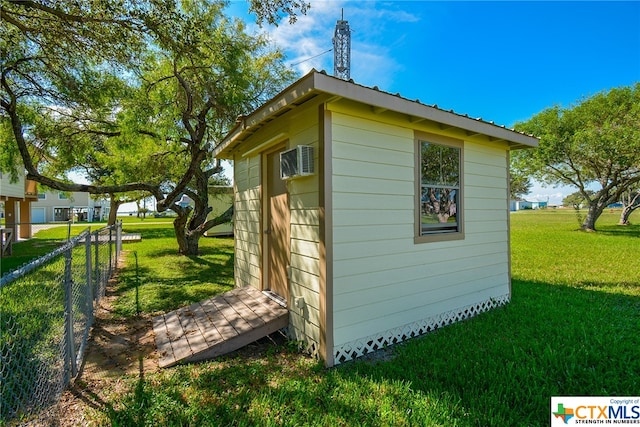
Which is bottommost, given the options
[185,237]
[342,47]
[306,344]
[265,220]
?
[306,344]

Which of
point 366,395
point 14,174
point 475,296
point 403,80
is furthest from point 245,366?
point 14,174

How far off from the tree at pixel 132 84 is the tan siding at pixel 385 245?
10.4 ft

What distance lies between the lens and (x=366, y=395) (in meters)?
2.54

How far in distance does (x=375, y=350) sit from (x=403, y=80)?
7144 mm

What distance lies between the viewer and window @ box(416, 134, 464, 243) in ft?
12.8

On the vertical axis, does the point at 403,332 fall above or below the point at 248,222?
below

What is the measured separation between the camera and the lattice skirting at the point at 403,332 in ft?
10.5

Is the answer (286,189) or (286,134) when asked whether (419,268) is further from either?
(286,134)

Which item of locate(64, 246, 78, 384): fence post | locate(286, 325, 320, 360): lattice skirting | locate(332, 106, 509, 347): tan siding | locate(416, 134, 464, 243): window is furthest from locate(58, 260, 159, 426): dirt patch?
locate(416, 134, 464, 243): window

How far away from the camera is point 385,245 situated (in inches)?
138

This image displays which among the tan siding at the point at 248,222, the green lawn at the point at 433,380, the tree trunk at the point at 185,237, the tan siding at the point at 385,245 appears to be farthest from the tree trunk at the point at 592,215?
the tree trunk at the point at 185,237

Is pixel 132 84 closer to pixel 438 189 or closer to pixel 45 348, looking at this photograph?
pixel 45 348

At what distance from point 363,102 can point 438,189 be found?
5.81ft

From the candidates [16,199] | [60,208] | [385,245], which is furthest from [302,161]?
[60,208]
